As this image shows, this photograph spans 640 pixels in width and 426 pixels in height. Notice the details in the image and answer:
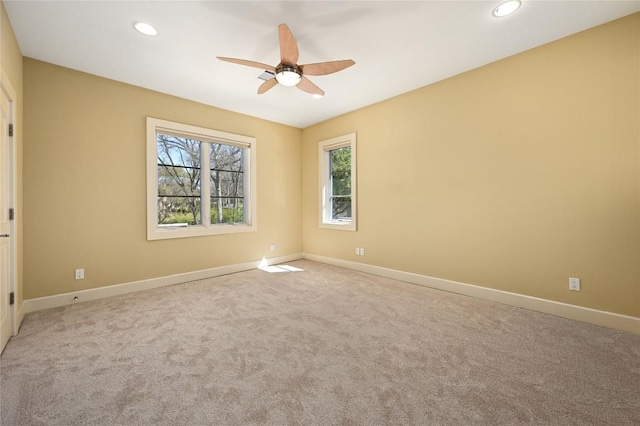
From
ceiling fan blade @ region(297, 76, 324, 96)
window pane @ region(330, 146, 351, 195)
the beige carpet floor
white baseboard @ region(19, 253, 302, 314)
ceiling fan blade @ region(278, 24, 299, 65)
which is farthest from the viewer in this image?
window pane @ region(330, 146, 351, 195)

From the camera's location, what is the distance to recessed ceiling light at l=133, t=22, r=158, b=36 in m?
2.41

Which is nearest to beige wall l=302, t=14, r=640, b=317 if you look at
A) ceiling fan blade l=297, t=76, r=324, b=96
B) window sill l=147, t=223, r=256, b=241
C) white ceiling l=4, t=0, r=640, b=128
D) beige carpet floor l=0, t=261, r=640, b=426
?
white ceiling l=4, t=0, r=640, b=128

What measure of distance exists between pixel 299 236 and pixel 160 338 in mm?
3528

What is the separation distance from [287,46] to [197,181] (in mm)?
2844

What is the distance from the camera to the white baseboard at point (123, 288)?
2.95m

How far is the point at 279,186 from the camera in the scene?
17.4 feet

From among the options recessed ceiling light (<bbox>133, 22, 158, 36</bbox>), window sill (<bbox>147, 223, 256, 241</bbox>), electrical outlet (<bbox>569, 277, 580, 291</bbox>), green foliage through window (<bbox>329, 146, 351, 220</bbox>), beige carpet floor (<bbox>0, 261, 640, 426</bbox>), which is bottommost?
beige carpet floor (<bbox>0, 261, 640, 426</bbox>)

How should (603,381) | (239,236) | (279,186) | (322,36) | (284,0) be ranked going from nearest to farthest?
(603,381), (284,0), (322,36), (239,236), (279,186)

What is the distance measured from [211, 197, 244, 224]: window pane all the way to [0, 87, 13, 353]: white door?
7.70ft

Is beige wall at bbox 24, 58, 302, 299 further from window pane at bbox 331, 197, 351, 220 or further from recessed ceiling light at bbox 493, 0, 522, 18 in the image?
recessed ceiling light at bbox 493, 0, 522, 18

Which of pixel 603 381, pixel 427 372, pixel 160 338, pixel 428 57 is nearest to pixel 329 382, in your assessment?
pixel 427 372

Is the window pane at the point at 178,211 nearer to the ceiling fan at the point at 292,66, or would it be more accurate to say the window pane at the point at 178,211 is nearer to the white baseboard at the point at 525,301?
the ceiling fan at the point at 292,66

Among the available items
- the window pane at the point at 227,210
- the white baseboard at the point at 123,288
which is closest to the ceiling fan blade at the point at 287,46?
the window pane at the point at 227,210

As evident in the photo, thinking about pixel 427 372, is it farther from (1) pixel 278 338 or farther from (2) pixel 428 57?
(2) pixel 428 57
